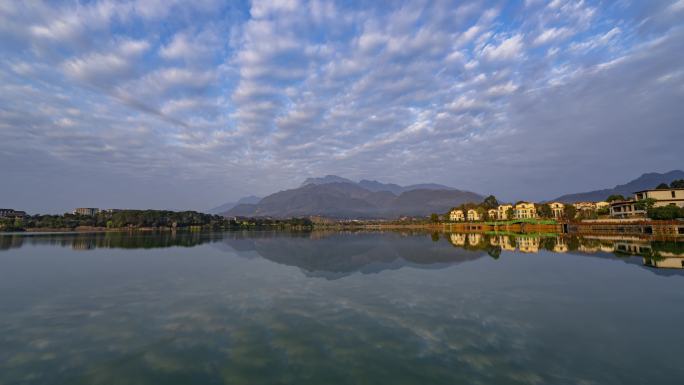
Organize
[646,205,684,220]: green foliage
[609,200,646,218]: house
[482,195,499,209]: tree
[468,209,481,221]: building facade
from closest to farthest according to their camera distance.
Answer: [646,205,684,220]: green foliage < [609,200,646,218]: house < [468,209,481,221]: building facade < [482,195,499,209]: tree

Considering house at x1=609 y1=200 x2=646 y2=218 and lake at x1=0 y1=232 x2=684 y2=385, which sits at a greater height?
house at x1=609 y1=200 x2=646 y2=218

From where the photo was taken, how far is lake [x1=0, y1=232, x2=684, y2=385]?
24.3 feet

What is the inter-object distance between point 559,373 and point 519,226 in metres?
101

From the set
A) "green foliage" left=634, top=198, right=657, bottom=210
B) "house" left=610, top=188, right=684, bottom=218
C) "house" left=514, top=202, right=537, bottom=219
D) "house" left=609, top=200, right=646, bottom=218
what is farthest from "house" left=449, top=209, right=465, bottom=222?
"green foliage" left=634, top=198, right=657, bottom=210

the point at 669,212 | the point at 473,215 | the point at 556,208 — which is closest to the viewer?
the point at 669,212

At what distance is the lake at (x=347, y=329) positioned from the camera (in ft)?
24.3

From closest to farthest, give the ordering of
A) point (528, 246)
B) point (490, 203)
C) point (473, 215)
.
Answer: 1. point (528, 246)
2. point (473, 215)
3. point (490, 203)

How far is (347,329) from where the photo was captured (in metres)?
10.5

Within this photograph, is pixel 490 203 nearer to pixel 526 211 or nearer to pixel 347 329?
pixel 526 211

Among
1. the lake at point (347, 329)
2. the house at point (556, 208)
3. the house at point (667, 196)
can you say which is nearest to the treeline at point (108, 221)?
the lake at point (347, 329)

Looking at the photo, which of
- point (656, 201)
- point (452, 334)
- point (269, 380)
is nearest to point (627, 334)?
point (452, 334)

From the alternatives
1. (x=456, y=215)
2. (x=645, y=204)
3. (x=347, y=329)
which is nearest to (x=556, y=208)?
(x=456, y=215)

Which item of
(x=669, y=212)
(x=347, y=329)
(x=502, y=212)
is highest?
(x=502, y=212)

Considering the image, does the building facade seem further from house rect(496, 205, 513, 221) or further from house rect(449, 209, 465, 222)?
house rect(496, 205, 513, 221)
